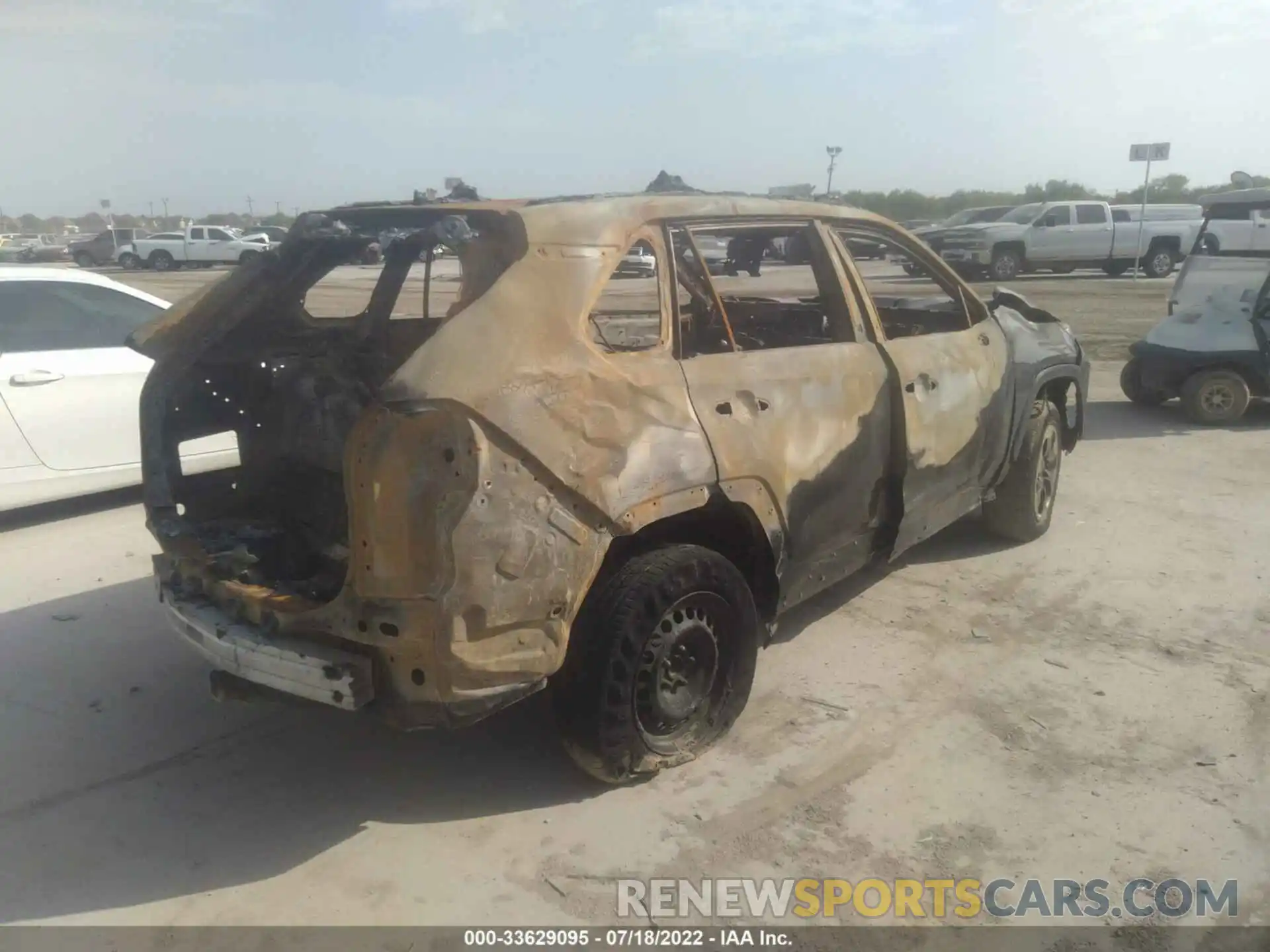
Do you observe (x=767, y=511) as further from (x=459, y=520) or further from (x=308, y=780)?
(x=308, y=780)

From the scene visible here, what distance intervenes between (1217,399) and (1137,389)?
2.50ft

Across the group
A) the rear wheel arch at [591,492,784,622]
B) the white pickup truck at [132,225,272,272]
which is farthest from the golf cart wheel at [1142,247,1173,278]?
the white pickup truck at [132,225,272,272]

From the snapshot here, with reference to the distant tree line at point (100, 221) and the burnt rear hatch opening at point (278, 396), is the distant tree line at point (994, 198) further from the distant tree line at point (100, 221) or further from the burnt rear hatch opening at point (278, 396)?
the burnt rear hatch opening at point (278, 396)

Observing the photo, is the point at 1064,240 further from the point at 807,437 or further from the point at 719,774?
the point at 719,774

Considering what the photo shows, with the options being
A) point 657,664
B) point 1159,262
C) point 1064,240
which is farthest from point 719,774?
point 1159,262

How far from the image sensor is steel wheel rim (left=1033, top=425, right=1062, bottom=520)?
5.81 m

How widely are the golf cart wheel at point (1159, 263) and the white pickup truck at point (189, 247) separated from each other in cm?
2872

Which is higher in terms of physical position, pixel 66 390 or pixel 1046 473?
pixel 66 390

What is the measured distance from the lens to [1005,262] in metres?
24.2

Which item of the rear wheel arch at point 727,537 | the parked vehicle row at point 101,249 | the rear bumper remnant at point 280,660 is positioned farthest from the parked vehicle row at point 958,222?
the parked vehicle row at point 101,249

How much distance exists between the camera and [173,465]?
150 inches

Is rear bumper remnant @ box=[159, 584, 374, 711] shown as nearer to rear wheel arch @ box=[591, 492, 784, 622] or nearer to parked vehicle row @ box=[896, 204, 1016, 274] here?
rear wheel arch @ box=[591, 492, 784, 622]

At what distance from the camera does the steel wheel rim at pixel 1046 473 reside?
19.1 ft

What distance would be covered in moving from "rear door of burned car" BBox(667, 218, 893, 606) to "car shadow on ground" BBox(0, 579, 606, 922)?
3.97ft
